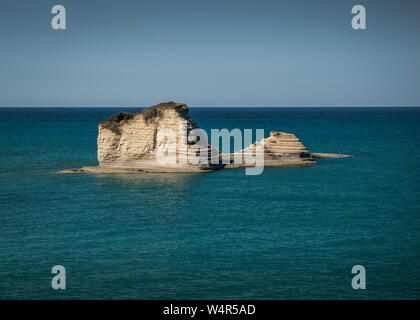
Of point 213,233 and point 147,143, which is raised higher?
point 147,143

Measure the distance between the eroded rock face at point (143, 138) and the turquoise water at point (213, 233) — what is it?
1954 millimetres

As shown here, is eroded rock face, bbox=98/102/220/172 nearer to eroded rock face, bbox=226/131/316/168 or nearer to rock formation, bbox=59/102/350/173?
rock formation, bbox=59/102/350/173

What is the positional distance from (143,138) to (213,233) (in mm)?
22123

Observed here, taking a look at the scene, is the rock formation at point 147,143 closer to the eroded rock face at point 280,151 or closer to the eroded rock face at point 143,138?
the eroded rock face at point 143,138

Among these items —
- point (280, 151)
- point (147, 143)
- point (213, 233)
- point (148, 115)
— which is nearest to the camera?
point (213, 233)

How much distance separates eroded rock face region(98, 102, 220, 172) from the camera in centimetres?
5147

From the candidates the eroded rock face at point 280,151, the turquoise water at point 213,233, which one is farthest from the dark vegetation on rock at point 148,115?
the eroded rock face at point 280,151

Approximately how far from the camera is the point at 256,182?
1914 inches

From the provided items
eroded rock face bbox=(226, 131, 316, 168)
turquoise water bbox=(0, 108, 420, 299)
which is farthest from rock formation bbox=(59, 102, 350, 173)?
eroded rock face bbox=(226, 131, 316, 168)

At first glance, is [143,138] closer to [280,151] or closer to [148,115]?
[148,115]

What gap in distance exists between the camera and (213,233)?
31.9 meters

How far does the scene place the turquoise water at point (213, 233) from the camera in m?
23.9

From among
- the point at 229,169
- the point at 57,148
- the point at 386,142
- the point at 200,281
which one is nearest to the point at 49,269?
the point at 200,281

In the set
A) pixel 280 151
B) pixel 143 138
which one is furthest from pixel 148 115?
Answer: pixel 280 151
